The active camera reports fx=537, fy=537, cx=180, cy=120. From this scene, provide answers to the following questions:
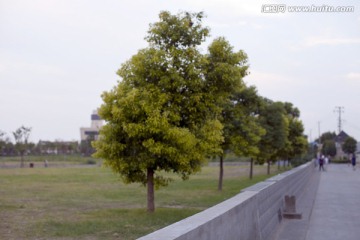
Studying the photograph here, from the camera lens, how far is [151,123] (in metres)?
14.2

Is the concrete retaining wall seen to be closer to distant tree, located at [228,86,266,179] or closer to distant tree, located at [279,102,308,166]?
distant tree, located at [228,86,266,179]

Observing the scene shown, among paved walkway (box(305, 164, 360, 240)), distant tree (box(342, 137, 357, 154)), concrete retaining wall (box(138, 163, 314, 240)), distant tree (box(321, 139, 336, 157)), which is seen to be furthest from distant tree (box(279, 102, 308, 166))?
distant tree (box(321, 139, 336, 157))

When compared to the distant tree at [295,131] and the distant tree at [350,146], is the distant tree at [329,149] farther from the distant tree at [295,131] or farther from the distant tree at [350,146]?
the distant tree at [295,131]

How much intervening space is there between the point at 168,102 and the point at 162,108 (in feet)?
1.55

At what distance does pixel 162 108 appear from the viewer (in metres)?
14.9

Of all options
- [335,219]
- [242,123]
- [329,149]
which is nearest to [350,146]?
[329,149]

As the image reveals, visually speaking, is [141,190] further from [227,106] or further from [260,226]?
[260,226]

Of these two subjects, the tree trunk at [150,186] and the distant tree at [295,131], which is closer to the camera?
the tree trunk at [150,186]

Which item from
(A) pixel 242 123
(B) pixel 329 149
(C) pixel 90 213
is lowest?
(C) pixel 90 213

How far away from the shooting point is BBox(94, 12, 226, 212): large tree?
1440 centimetres

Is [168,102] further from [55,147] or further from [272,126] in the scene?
[55,147]

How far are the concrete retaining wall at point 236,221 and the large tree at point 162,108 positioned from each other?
290cm

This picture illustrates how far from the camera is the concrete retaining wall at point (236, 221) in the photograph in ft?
16.5

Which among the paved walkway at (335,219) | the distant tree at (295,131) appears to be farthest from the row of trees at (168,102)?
the distant tree at (295,131)
